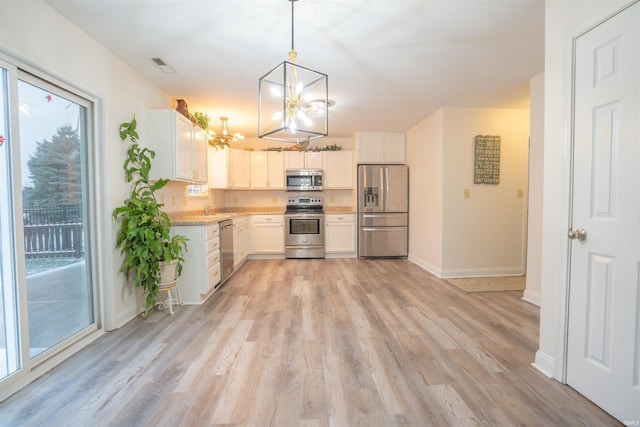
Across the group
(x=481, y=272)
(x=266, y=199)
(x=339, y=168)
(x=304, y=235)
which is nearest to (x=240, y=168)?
(x=266, y=199)

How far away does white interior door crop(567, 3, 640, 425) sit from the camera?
130cm

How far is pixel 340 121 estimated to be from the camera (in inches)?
Answer: 179

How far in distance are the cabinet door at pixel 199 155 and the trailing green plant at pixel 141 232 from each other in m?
0.75

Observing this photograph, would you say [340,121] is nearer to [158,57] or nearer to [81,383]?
[158,57]

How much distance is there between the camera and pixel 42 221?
1881mm

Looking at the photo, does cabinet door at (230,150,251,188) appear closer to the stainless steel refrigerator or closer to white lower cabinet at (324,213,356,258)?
white lower cabinet at (324,213,356,258)

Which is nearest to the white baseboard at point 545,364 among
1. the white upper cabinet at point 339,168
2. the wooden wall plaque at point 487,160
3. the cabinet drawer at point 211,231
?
the wooden wall plaque at point 487,160

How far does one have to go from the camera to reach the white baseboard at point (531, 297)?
2897 millimetres

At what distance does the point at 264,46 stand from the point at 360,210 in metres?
3.45

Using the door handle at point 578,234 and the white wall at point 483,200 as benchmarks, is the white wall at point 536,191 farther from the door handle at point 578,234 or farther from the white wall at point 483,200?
the door handle at point 578,234

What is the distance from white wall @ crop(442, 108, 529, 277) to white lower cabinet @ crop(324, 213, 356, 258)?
73.2 inches

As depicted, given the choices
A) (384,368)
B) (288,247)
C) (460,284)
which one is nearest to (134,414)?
(384,368)

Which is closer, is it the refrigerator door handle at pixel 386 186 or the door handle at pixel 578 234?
the door handle at pixel 578 234

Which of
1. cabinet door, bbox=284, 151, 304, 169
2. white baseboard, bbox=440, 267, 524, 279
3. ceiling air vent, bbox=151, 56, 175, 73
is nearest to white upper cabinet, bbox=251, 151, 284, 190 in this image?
cabinet door, bbox=284, 151, 304, 169
